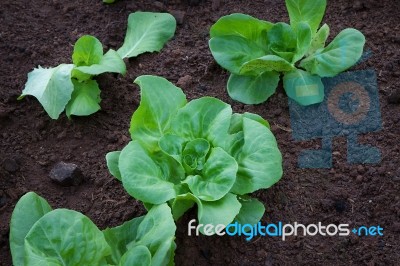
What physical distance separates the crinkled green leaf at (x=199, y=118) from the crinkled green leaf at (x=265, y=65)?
0.25m

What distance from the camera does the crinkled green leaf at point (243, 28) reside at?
2.18 meters

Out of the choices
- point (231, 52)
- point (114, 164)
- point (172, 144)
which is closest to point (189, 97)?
point (231, 52)

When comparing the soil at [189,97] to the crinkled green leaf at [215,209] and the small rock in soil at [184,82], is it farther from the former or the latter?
the crinkled green leaf at [215,209]

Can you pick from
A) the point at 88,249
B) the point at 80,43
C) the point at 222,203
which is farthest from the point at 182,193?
the point at 80,43

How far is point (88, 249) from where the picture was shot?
170 centimetres

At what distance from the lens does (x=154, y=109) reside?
77.4 inches

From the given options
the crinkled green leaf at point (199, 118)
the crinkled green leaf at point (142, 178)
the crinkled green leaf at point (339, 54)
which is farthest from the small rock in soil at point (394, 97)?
the crinkled green leaf at point (142, 178)

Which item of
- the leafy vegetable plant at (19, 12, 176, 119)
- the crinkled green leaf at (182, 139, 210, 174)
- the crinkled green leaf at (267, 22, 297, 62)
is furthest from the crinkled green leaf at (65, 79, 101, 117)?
the crinkled green leaf at (267, 22, 297, 62)

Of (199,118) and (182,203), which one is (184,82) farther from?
(182,203)

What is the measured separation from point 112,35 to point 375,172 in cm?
113

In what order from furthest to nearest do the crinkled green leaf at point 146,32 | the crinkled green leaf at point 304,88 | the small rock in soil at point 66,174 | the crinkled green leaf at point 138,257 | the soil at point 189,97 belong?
the crinkled green leaf at point 146,32 → the crinkled green leaf at point 304,88 → the small rock in soil at point 66,174 → the soil at point 189,97 → the crinkled green leaf at point 138,257

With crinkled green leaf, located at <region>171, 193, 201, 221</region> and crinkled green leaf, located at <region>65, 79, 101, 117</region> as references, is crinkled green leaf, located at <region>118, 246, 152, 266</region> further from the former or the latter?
crinkled green leaf, located at <region>65, 79, 101, 117</region>

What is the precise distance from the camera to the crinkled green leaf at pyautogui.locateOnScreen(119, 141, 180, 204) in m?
1.79

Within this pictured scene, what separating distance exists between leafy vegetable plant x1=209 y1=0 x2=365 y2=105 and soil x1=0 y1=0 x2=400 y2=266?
0.06 meters
